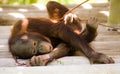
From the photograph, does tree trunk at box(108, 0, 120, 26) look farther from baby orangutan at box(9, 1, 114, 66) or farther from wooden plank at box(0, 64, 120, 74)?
wooden plank at box(0, 64, 120, 74)

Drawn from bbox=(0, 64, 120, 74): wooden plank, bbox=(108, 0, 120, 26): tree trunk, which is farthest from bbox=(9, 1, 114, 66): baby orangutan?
bbox=(108, 0, 120, 26): tree trunk

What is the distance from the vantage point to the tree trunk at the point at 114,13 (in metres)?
3.94

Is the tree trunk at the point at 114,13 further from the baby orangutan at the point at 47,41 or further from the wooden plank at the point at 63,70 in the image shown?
the wooden plank at the point at 63,70

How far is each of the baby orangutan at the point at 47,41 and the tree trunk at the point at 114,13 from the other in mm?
669

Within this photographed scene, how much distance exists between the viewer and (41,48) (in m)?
2.98

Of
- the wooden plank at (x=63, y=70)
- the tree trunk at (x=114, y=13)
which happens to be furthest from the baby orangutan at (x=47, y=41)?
the tree trunk at (x=114, y=13)

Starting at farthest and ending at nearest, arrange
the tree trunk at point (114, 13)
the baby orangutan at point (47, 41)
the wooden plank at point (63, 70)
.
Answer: the tree trunk at point (114, 13) → the baby orangutan at point (47, 41) → the wooden plank at point (63, 70)

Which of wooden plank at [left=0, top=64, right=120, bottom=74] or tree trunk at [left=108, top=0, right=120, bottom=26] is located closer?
wooden plank at [left=0, top=64, right=120, bottom=74]

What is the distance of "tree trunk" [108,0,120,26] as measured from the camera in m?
3.94

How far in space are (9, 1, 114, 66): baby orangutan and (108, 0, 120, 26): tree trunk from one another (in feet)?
2.19

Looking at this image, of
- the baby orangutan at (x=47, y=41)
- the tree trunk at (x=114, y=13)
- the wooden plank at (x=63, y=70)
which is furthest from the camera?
the tree trunk at (x=114, y=13)

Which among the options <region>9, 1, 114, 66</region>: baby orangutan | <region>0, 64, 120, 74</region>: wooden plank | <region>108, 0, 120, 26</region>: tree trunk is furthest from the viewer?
<region>108, 0, 120, 26</region>: tree trunk

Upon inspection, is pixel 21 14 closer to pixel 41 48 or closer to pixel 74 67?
pixel 41 48

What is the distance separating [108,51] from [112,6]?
32.4 inches
